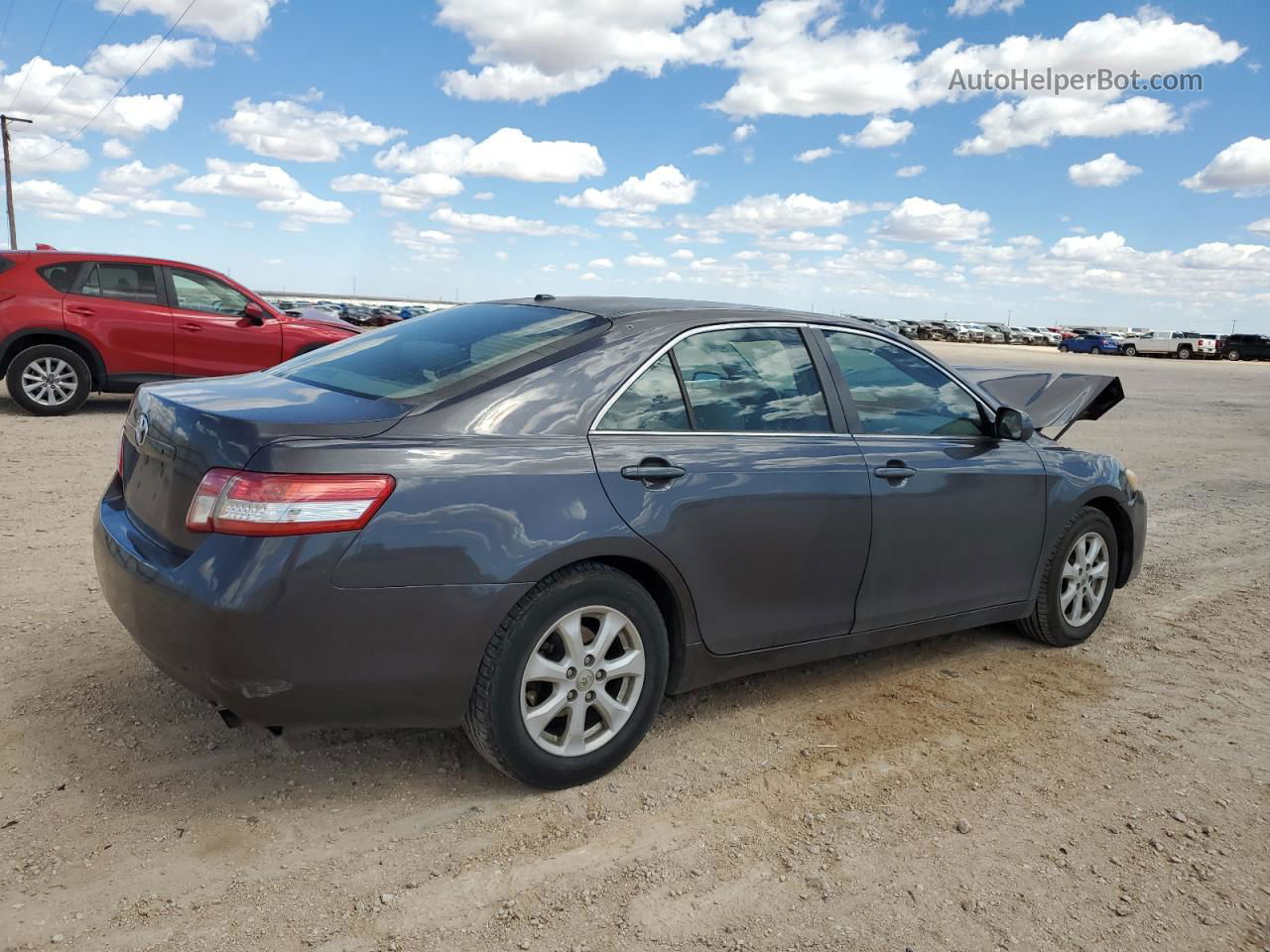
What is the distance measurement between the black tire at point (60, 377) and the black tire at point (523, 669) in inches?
381

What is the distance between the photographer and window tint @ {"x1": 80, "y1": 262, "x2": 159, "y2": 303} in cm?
1104

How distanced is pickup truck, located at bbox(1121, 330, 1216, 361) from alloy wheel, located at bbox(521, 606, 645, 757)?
59.5 meters

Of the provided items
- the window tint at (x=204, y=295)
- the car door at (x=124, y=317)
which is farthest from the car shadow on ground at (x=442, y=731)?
the window tint at (x=204, y=295)

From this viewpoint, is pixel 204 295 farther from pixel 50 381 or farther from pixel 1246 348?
pixel 1246 348

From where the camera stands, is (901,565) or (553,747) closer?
(553,747)

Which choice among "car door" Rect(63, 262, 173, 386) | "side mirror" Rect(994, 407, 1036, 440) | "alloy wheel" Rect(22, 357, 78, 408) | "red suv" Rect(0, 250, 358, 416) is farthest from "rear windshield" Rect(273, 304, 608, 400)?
"alloy wheel" Rect(22, 357, 78, 408)

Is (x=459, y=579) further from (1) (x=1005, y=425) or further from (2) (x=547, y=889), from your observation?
(1) (x=1005, y=425)

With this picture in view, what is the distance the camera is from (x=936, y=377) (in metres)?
4.45

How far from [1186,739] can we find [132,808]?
12.1 ft

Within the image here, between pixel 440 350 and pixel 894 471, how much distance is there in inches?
69.1

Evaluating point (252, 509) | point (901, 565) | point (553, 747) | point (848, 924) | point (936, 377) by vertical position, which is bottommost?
point (848, 924)

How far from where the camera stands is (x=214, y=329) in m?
11.6

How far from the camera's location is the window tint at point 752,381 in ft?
12.0

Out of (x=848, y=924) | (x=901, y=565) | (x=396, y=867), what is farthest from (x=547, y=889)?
(x=901, y=565)
